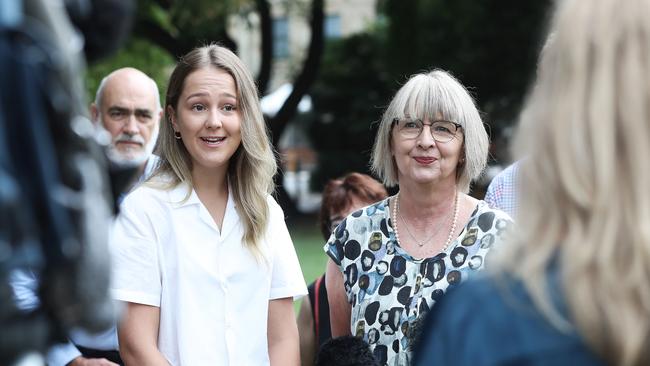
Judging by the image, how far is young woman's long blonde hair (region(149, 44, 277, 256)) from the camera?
4086 millimetres

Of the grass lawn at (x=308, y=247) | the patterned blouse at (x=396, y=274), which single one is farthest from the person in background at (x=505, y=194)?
the grass lawn at (x=308, y=247)

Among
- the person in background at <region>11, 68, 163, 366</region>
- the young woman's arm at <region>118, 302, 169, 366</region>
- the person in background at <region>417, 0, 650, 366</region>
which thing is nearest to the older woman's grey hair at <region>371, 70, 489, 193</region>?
the young woman's arm at <region>118, 302, 169, 366</region>

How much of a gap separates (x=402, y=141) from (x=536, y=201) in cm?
245

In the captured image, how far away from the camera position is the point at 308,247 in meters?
18.9

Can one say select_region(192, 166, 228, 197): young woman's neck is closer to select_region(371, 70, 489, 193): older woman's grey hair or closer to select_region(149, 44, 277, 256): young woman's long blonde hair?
Answer: select_region(149, 44, 277, 256): young woman's long blonde hair

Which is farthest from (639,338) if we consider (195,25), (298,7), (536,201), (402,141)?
(298,7)

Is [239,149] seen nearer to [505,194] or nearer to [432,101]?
[432,101]

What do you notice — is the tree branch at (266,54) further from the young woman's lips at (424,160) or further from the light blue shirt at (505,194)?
the young woman's lips at (424,160)

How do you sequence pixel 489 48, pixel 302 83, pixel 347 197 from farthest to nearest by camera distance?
pixel 489 48, pixel 302 83, pixel 347 197

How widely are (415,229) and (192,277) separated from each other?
99 centimetres

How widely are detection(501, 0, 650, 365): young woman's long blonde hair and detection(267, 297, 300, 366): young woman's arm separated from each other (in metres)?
2.35

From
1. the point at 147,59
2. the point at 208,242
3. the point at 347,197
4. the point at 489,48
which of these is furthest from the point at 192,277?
the point at 489,48

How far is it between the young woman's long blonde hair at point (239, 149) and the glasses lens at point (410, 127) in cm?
58

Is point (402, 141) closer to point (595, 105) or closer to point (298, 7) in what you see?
point (595, 105)
